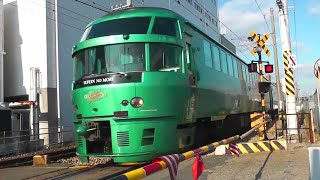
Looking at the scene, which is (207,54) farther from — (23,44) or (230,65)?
(23,44)

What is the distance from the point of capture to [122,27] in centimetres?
1027

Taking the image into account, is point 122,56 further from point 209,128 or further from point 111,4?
point 111,4

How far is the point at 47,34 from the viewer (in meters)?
22.8

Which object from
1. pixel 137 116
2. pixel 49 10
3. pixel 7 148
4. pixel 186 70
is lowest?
pixel 7 148

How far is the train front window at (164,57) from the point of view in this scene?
993 cm

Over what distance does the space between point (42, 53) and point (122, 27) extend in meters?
13.7

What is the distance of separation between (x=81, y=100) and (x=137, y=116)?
163cm

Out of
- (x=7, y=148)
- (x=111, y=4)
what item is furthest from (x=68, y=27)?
(x=7, y=148)

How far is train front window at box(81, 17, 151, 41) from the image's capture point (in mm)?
10156

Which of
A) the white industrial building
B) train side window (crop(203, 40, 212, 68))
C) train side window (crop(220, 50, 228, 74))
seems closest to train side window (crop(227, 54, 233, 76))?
train side window (crop(220, 50, 228, 74))

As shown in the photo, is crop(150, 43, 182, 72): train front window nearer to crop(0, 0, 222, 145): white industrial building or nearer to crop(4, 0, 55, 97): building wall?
crop(0, 0, 222, 145): white industrial building

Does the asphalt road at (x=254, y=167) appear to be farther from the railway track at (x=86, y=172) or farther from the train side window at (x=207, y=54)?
the train side window at (x=207, y=54)

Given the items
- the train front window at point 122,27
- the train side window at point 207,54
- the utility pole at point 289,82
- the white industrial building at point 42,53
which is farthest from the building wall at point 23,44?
the train front window at point 122,27

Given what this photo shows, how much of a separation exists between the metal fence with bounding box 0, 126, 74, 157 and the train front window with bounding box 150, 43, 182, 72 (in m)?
9.46
